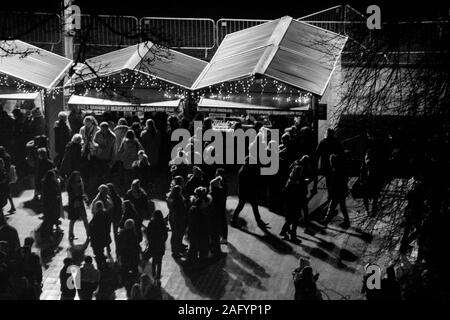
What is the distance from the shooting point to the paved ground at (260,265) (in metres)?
12.9

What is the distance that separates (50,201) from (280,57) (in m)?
6.81

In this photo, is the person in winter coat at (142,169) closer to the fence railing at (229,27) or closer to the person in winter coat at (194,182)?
the person in winter coat at (194,182)

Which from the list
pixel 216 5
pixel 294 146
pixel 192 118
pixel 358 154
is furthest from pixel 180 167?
pixel 216 5

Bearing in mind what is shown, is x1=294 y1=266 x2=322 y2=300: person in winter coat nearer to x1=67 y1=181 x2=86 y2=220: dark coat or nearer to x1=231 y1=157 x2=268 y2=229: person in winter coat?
x1=231 y1=157 x2=268 y2=229: person in winter coat

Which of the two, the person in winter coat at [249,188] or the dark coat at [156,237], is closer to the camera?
the dark coat at [156,237]

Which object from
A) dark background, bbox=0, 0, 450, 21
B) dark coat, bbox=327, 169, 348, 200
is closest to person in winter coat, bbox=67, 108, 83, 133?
dark coat, bbox=327, 169, 348, 200

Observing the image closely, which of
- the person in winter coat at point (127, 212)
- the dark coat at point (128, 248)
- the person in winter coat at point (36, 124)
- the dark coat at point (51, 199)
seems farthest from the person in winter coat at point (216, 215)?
the person in winter coat at point (36, 124)

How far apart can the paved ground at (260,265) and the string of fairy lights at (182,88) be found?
3906 millimetres

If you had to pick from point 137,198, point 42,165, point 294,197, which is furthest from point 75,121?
point 294,197

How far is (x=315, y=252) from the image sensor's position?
46.2 feet

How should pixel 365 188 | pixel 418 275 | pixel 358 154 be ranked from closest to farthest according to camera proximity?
pixel 418 275
pixel 365 188
pixel 358 154

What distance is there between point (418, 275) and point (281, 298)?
2.70 m

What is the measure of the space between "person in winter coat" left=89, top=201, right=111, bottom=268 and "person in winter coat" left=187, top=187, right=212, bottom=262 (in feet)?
4.86
